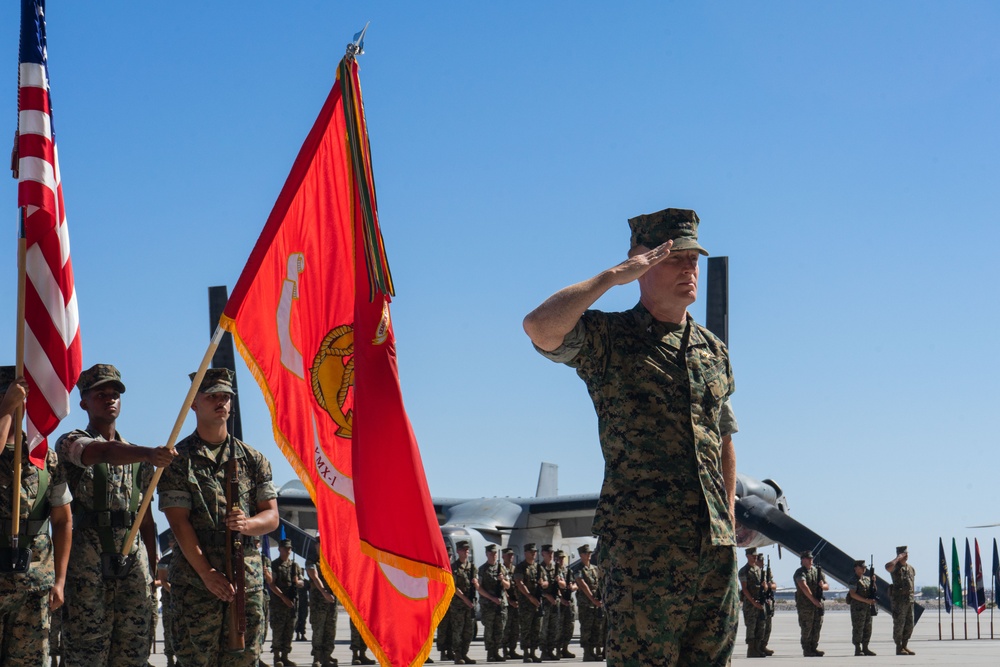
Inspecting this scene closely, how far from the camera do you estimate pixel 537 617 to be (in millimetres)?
18391

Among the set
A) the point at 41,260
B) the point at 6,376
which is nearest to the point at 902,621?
the point at 6,376

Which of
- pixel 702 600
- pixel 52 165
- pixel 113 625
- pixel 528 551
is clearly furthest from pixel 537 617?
pixel 702 600

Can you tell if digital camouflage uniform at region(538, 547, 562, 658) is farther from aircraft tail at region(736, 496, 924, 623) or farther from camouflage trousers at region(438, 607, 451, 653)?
aircraft tail at region(736, 496, 924, 623)

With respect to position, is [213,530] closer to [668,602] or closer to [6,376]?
[6,376]

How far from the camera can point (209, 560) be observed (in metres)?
5.82

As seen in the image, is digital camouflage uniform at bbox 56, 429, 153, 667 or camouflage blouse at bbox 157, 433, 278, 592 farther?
digital camouflage uniform at bbox 56, 429, 153, 667

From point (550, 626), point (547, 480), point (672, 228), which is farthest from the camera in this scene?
point (547, 480)

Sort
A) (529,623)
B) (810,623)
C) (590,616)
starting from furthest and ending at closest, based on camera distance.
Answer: (590,616) → (529,623) → (810,623)

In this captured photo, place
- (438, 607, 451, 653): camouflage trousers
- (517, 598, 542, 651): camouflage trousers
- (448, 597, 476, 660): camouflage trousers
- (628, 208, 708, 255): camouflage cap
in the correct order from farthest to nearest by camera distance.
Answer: (517, 598, 542, 651): camouflage trousers
(438, 607, 451, 653): camouflage trousers
(448, 597, 476, 660): camouflage trousers
(628, 208, 708, 255): camouflage cap

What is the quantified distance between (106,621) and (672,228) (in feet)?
13.0

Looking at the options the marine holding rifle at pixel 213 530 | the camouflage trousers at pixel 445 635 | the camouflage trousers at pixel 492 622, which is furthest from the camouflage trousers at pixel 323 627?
the marine holding rifle at pixel 213 530

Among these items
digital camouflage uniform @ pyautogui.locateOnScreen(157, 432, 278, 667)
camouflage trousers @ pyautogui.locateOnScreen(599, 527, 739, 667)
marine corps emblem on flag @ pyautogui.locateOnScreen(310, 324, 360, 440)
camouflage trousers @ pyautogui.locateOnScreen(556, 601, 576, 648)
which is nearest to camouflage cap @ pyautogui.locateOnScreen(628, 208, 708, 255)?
camouflage trousers @ pyautogui.locateOnScreen(599, 527, 739, 667)

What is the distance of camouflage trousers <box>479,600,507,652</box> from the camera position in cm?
1800

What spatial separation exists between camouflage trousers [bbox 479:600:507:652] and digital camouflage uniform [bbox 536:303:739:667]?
47.4 ft
